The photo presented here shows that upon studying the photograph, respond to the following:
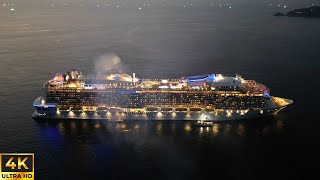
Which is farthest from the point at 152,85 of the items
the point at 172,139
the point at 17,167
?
the point at 17,167

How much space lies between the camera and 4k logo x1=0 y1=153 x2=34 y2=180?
33.1 meters

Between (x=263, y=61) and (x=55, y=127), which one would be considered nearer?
(x=55, y=127)

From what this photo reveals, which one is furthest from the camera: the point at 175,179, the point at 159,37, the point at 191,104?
the point at 159,37

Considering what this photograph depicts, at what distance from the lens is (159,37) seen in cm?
18450

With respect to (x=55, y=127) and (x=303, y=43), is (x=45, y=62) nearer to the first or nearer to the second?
(x=55, y=127)

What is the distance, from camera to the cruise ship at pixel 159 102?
69.2m

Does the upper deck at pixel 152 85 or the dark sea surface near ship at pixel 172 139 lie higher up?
the upper deck at pixel 152 85

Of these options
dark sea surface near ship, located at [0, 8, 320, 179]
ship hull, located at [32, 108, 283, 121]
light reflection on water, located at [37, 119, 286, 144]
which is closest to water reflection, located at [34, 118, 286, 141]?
light reflection on water, located at [37, 119, 286, 144]

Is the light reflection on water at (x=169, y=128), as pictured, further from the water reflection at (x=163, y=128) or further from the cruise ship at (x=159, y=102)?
Answer: the cruise ship at (x=159, y=102)

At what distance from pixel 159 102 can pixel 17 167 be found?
3717cm

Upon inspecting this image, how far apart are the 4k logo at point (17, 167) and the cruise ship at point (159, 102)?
3300cm

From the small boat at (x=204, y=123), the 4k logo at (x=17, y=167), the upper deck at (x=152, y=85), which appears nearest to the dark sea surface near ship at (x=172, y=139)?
the small boat at (x=204, y=123)

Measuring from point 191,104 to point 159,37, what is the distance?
118757mm

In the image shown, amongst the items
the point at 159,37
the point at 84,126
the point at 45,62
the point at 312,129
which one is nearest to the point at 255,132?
the point at 312,129
